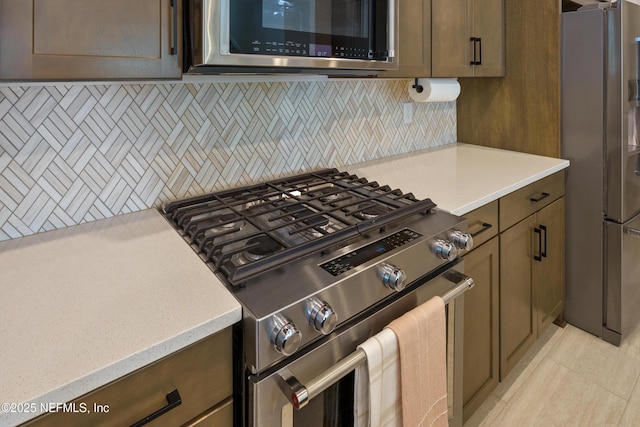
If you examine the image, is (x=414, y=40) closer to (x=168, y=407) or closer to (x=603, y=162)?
(x=603, y=162)

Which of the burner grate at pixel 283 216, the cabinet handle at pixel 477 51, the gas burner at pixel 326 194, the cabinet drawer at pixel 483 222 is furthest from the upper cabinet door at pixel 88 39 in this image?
the cabinet handle at pixel 477 51

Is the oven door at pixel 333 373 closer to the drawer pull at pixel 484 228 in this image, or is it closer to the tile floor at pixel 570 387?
the drawer pull at pixel 484 228

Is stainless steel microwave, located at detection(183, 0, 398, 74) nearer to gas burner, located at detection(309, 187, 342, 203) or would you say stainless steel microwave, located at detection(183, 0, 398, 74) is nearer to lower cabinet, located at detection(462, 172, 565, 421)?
gas burner, located at detection(309, 187, 342, 203)

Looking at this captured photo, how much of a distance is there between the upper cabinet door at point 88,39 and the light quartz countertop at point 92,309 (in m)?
0.42

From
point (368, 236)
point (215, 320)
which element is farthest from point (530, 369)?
point (215, 320)

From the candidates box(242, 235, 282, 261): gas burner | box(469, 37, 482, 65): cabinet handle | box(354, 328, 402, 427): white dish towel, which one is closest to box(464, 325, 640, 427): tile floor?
box(354, 328, 402, 427): white dish towel

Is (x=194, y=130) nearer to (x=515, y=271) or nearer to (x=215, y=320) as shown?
(x=215, y=320)

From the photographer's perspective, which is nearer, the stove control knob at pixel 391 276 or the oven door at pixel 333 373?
the oven door at pixel 333 373

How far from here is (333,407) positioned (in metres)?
1.01

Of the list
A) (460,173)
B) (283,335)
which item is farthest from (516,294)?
(283,335)

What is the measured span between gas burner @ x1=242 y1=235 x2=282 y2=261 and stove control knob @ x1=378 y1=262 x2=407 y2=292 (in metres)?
0.26

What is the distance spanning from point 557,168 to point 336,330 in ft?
5.23

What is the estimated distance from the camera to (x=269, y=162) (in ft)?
5.32

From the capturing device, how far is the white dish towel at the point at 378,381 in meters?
0.95
